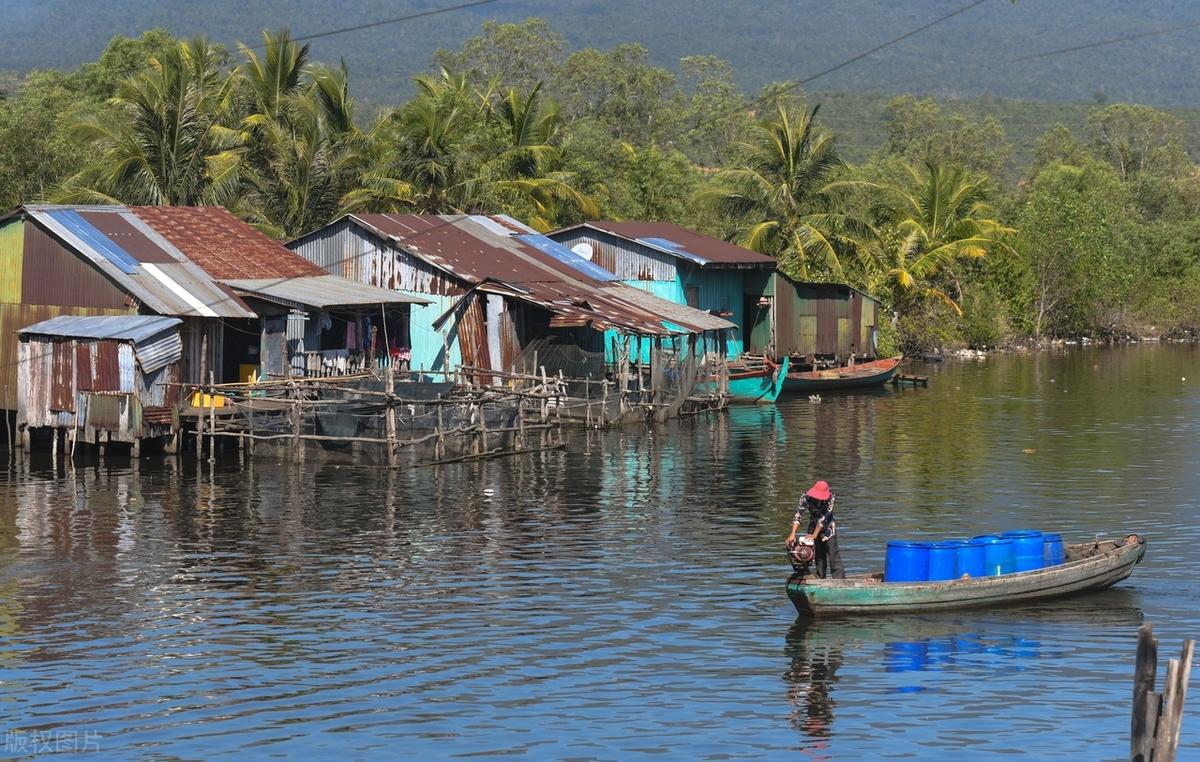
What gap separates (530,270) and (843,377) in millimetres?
18000

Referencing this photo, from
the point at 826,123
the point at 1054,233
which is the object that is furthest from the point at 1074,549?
the point at 826,123

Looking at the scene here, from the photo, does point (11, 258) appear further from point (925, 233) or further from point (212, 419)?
point (925, 233)

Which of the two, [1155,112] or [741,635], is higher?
[1155,112]

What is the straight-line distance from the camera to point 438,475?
35.4 m

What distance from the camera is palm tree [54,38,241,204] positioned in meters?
49.4

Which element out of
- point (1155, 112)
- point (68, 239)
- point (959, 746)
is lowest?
point (959, 746)

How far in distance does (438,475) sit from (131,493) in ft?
22.1

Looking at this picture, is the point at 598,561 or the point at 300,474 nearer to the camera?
the point at 598,561

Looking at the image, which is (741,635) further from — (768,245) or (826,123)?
(826,123)

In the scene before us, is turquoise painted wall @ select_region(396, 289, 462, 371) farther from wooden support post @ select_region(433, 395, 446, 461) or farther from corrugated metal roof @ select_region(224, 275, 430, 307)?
wooden support post @ select_region(433, 395, 446, 461)

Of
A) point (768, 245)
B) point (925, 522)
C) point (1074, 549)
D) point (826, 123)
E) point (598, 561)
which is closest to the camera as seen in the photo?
point (1074, 549)

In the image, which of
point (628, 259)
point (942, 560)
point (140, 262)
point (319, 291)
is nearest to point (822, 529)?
point (942, 560)

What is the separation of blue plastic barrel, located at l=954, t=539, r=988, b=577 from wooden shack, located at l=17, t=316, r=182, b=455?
20388 mm

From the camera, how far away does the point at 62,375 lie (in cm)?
3650
